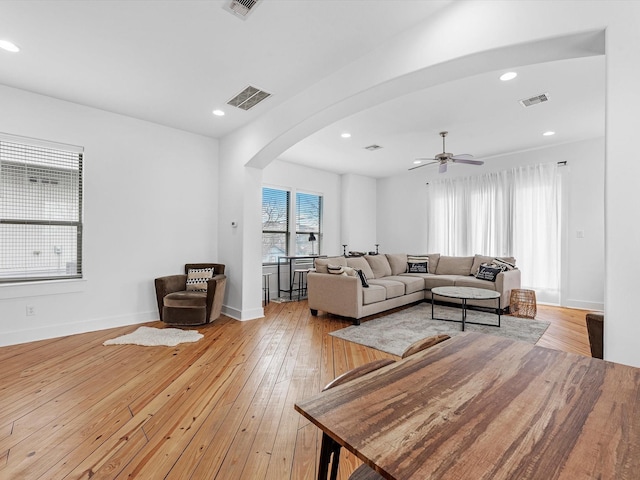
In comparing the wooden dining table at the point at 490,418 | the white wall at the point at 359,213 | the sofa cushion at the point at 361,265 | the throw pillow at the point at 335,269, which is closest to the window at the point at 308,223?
the white wall at the point at 359,213

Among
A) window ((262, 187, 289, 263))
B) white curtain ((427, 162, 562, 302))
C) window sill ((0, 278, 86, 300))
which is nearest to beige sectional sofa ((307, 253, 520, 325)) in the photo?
white curtain ((427, 162, 562, 302))

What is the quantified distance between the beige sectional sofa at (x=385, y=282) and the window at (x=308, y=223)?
1482 millimetres

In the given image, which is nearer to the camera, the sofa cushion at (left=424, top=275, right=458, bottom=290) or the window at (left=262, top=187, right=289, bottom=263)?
the sofa cushion at (left=424, top=275, right=458, bottom=290)

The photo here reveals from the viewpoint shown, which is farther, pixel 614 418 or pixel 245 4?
pixel 245 4

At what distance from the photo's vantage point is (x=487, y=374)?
99cm

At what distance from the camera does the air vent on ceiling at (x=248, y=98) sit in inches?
140

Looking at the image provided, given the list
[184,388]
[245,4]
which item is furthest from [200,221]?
[245,4]

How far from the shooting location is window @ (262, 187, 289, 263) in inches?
246

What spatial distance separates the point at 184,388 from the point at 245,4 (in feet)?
9.73

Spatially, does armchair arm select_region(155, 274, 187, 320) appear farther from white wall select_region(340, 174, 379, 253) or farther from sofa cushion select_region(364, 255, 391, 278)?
white wall select_region(340, 174, 379, 253)

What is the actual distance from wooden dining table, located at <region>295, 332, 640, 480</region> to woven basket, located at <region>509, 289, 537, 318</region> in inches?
176

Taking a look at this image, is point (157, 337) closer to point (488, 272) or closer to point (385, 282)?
point (385, 282)

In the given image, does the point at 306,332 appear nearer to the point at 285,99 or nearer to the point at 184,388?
the point at 184,388

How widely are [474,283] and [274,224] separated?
389 cm
